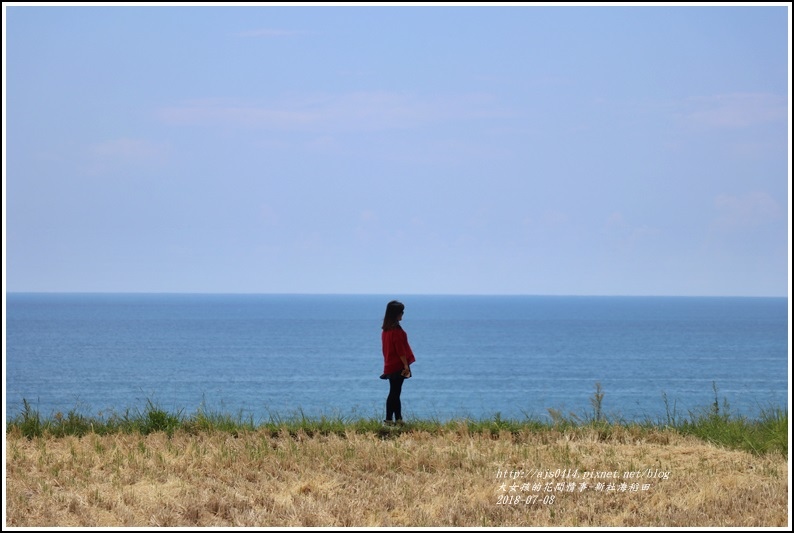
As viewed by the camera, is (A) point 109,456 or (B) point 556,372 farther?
(B) point 556,372

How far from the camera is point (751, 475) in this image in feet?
29.7

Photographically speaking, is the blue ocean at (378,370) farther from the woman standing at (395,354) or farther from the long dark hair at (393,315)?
the long dark hair at (393,315)

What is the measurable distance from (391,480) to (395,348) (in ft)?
9.25

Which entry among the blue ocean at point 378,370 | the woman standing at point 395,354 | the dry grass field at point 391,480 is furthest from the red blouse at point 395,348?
the blue ocean at point 378,370

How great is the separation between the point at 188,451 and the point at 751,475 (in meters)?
5.86

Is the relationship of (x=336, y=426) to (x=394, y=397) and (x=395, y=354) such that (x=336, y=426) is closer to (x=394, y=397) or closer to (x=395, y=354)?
(x=394, y=397)

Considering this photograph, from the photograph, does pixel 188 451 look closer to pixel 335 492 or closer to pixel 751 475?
pixel 335 492

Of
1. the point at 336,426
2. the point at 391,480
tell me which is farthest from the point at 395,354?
the point at 391,480

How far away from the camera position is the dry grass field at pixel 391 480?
25.2 ft

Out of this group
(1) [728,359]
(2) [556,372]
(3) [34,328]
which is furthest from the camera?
(3) [34,328]

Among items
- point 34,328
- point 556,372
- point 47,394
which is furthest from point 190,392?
point 34,328

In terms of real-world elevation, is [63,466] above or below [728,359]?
above

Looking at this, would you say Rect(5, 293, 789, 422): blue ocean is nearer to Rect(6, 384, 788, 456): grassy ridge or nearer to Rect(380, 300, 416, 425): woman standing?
Rect(6, 384, 788, 456): grassy ridge

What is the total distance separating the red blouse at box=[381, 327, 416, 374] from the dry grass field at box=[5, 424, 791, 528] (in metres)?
0.86
